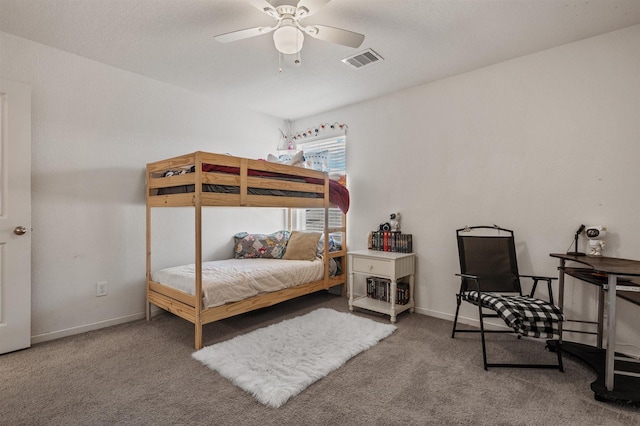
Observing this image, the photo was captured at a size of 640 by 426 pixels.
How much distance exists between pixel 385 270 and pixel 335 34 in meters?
2.05

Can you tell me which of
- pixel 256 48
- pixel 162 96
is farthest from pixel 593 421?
pixel 162 96

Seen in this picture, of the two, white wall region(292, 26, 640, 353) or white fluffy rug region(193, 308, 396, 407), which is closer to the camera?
white fluffy rug region(193, 308, 396, 407)

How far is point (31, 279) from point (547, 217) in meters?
4.12

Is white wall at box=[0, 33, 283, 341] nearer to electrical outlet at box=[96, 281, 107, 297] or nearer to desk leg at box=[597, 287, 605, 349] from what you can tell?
electrical outlet at box=[96, 281, 107, 297]

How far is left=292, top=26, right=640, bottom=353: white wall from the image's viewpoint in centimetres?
222

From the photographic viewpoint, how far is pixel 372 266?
3066 millimetres

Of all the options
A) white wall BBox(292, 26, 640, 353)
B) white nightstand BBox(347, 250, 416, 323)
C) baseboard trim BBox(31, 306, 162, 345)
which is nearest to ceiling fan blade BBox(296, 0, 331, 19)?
white wall BBox(292, 26, 640, 353)

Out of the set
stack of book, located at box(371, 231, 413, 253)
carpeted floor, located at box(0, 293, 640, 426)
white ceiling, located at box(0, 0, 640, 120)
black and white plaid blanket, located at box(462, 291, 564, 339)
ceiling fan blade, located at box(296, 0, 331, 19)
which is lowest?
carpeted floor, located at box(0, 293, 640, 426)

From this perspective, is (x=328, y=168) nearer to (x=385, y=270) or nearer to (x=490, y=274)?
(x=385, y=270)

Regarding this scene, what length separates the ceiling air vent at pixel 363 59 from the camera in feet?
8.34

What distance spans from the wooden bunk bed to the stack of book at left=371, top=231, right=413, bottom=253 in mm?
697

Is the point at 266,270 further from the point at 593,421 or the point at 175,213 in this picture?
the point at 593,421

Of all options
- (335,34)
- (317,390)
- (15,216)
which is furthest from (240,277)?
(335,34)

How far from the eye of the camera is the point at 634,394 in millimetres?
1689
